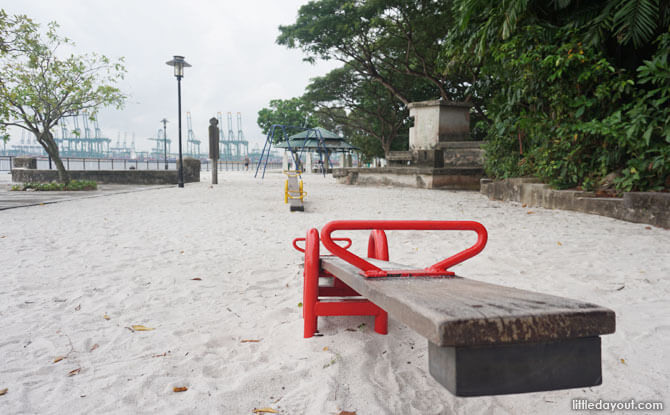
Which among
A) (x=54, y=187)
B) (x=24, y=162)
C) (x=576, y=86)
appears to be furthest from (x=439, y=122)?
(x=24, y=162)

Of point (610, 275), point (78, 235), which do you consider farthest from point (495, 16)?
point (78, 235)

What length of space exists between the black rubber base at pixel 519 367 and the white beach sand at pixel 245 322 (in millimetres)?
793

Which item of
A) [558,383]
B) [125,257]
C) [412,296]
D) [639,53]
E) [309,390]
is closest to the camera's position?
[558,383]

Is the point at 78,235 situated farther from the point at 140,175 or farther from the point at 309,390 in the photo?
the point at 140,175

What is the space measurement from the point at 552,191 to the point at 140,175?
49.9 ft

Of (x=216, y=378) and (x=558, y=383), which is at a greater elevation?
(x=558, y=383)

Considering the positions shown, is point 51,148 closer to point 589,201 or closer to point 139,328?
point 139,328

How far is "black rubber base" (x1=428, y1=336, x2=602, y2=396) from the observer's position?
980 mm

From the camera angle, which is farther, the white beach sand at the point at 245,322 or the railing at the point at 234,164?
the railing at the point at 234,164

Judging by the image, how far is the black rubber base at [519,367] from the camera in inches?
38.6

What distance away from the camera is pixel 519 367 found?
101 cm

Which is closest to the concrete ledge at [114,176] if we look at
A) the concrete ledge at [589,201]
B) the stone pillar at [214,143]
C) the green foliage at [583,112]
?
the stone pillar at [214,143]

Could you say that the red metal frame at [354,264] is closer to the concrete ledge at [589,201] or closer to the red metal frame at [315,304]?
the red metal frame at [315,304]

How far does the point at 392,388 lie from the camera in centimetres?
185
